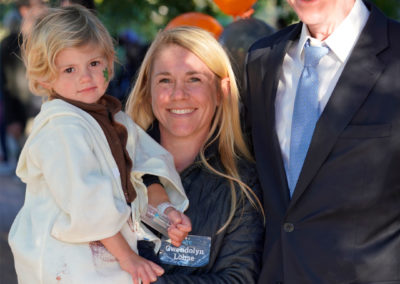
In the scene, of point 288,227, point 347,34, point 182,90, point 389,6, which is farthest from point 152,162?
point 389,6

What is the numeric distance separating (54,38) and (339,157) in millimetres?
1306

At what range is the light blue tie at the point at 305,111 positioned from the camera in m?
2.67

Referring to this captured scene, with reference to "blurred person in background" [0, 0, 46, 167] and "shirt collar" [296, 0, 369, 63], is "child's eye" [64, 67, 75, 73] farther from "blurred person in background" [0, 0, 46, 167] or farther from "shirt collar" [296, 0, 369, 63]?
"blurred person in background" [0, 0, 46, 167]

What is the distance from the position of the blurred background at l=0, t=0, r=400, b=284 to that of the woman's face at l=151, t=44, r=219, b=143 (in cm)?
24

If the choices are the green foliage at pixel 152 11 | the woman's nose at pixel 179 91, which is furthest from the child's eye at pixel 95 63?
the green foliage at pixel 152 11

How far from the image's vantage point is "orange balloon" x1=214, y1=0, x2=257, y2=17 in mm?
4438

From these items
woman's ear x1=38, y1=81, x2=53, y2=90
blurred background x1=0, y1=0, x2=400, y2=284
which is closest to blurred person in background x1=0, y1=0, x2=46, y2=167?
blurred background x1=0, y1=0, x2=400, y2=284

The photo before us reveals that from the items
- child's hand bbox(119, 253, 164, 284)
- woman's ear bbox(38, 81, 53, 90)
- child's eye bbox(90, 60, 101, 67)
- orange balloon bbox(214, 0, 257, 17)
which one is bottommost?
child's hand bbox(119, 253, 164, 284)

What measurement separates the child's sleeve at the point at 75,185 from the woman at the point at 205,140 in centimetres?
48

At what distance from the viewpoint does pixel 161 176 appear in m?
3.01

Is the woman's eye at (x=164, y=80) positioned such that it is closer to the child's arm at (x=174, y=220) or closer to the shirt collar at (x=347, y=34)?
the child's arm at (x=174, y=220)

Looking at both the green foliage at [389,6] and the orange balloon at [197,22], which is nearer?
the orange balloon at [197,22]

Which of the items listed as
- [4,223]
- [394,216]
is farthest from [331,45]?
[4,223]

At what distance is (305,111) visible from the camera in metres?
2.68
